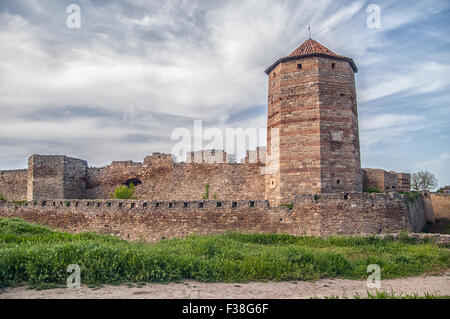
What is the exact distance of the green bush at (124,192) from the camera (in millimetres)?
20812

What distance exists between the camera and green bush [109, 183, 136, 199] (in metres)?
20.8

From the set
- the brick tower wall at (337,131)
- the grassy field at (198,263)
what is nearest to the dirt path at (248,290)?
the grassy field at (198,263)

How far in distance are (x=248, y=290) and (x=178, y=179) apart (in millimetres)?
14619

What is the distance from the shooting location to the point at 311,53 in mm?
15281

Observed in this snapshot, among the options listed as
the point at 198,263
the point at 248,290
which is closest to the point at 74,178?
the point at 198,263

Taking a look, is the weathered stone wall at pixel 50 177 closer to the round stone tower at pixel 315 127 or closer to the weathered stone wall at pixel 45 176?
the weathered stone wall at pixel 45 176

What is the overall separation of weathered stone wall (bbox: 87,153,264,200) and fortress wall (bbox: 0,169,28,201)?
511 centimetres

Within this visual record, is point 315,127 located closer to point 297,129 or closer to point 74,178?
point 297,129

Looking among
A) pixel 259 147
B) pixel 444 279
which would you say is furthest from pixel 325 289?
pixel 259 147

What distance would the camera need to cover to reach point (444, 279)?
300 inches

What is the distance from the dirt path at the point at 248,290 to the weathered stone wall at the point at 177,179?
11.0 m
